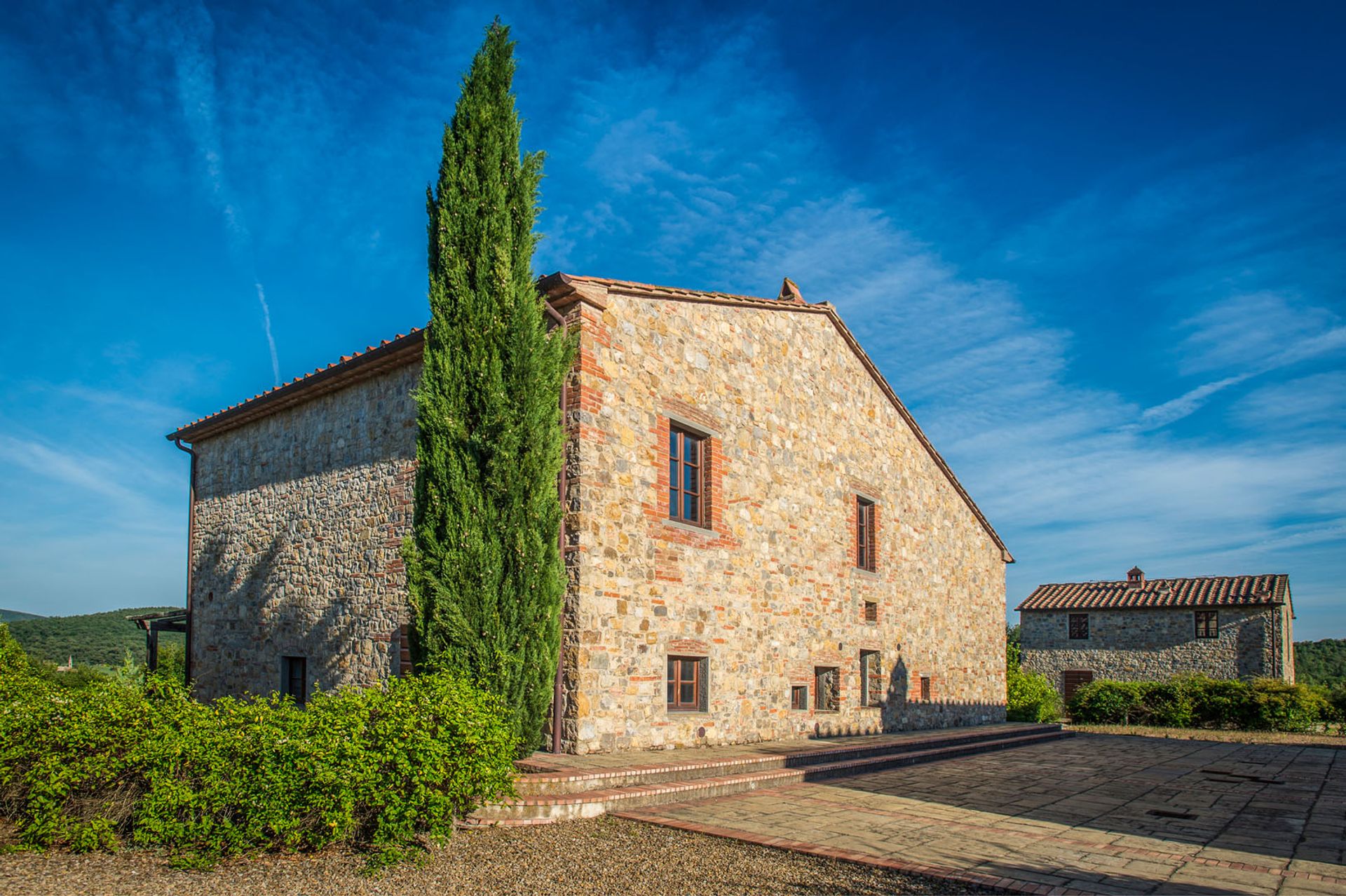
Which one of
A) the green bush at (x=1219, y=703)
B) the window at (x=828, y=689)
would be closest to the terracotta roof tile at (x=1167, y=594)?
the green bush at (x=1219, y=703)

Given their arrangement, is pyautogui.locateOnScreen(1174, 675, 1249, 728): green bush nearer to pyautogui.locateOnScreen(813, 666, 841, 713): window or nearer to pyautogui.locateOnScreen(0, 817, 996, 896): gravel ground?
pyautogui.locateOnScreen(813, 666, 841, 713): window

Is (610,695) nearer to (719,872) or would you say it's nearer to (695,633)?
(695,633)

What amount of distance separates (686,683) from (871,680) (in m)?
5.18

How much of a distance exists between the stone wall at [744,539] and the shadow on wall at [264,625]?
140 inches

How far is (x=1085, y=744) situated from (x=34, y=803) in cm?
1646

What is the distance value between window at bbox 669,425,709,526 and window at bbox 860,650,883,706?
511 cm

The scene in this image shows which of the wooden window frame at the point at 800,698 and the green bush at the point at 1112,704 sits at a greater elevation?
the wooden window frame at the point at 800,698

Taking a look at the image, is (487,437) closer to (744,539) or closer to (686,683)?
(686,683)

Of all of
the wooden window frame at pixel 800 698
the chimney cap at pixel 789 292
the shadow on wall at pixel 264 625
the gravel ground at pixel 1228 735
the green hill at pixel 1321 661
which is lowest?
the green hill at pixel 1321 661

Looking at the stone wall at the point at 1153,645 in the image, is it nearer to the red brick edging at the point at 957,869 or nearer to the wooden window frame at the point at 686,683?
the wooden window frame at the point at 686,683

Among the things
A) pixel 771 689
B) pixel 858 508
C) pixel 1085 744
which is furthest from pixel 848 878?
pixel 1085 744

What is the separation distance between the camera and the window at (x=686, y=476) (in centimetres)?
1123

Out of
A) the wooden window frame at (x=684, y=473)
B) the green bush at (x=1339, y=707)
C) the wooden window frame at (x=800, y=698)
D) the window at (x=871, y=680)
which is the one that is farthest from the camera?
the green bush at (x=1339, y=707)

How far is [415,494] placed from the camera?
8.74 m
